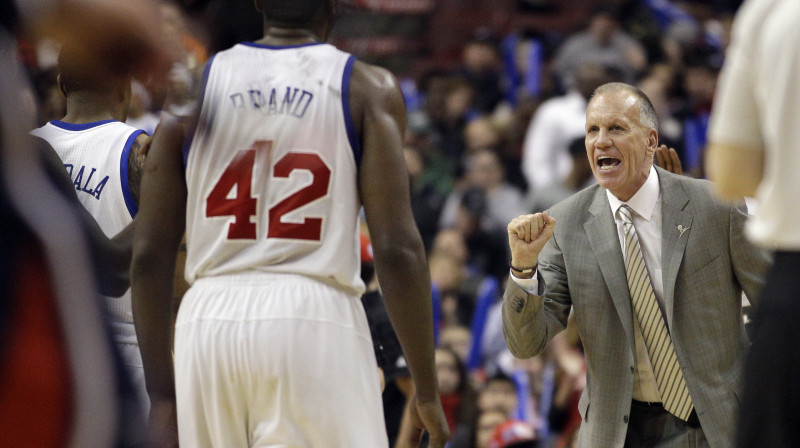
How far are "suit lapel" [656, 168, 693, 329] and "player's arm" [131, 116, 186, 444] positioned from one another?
74.2 inches

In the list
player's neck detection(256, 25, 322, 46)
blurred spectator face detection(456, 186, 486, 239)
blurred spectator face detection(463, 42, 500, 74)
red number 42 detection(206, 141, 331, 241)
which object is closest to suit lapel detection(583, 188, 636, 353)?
red number 42 detection(206, 141, 331, 241)

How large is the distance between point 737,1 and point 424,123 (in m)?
4.16

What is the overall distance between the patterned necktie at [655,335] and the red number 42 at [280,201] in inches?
58.3

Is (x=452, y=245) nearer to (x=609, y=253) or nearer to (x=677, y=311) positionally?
(x=609, y=253)

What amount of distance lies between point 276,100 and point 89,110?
1.37 meters

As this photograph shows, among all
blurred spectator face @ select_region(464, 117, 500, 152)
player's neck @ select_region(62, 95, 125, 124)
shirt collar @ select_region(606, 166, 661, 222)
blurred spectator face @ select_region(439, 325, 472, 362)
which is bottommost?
blurred spectator face @ select_region(439, 325, 472, 362)

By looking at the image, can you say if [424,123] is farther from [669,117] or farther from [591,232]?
[591,232]

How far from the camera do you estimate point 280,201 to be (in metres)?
3.64

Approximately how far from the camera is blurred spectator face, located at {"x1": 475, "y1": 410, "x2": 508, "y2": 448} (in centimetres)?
793

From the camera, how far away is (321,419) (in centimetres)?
360

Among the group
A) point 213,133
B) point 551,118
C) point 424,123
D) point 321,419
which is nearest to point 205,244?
point 213,133

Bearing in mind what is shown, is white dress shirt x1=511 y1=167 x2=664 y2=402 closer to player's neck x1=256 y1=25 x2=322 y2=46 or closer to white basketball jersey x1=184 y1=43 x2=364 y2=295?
white basketball jersey x1=184 y1=43 x2=364 y2=295

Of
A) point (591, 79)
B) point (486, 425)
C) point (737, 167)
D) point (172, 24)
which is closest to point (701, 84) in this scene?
point (591, 79)

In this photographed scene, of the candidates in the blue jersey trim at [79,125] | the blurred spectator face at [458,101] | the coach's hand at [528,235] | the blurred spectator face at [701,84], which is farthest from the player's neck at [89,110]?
the blurred spectator face at [458,101]
